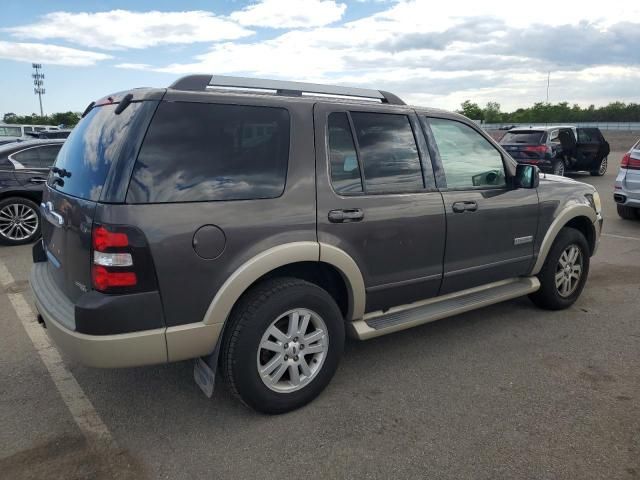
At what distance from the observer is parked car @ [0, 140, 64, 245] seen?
24.1ft

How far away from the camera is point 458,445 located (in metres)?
2.75

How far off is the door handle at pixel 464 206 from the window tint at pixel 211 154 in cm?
137

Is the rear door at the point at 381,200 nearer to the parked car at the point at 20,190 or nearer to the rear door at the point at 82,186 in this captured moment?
the rear door at the point at 82,186

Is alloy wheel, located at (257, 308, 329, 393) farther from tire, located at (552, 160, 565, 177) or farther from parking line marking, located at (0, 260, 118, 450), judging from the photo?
tire, located at (552, 160, 565, 177)

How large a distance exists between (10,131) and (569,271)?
21355 millimetres

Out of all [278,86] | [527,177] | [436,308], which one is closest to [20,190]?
[278,86]

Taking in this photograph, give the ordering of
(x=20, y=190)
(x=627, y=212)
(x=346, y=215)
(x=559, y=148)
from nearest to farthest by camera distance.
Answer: (x=346, y=215)
(x=20, y=190)
(x=627, y=212)
(x=559, y=148)

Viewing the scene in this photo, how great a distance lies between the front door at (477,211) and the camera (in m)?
3.73

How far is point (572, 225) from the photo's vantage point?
488 centimetres

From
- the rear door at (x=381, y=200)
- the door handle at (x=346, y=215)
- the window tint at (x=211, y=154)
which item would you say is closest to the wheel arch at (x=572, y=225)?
the rear door at (x=381, y=200)

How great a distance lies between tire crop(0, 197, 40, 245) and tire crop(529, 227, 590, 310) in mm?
6668

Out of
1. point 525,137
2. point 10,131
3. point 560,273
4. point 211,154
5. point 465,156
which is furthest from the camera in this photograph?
point 10,131

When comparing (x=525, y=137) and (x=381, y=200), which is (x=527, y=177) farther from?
(x=525, y=137)

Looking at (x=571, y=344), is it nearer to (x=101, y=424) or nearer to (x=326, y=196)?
(x=326, y=196)
